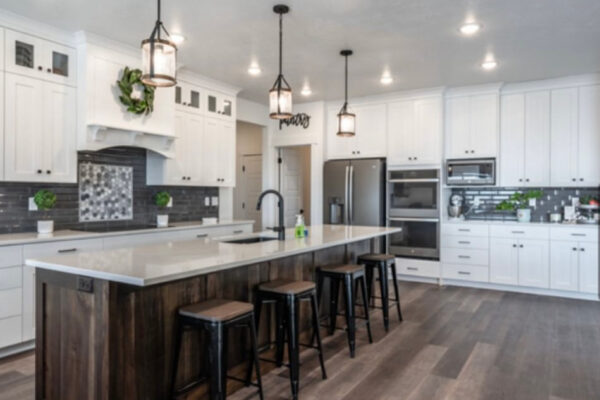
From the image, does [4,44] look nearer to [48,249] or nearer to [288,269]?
[48,249]

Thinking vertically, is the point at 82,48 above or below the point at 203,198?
above

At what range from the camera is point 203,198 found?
579 cm

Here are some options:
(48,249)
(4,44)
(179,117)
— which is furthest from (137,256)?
(179,117)

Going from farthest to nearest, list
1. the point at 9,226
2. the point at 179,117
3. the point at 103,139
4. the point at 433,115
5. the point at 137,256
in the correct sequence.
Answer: the point at 433,115
the point at 179,117
the point at 103,139
the point at 9,226
the point at 137,256

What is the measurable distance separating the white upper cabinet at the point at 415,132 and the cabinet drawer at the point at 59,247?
3.97m

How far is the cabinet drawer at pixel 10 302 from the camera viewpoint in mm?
3166

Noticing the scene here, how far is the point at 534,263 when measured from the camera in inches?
203

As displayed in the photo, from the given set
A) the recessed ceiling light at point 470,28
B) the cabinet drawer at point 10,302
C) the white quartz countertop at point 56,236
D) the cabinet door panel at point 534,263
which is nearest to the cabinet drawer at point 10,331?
the cabinet drawer at point 10,302

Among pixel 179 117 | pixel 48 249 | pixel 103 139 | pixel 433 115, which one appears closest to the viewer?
pixel 48 249

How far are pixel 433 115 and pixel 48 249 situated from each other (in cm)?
473

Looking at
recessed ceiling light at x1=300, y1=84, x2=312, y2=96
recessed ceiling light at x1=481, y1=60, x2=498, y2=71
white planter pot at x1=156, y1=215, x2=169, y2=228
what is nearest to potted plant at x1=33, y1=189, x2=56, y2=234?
white planter pot at x1=156, y1=215, x2=169, y2=228

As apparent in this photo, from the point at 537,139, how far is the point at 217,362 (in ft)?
16.1

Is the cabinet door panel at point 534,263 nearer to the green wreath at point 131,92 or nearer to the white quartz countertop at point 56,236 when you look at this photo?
the white quartz countertop at point 56,236

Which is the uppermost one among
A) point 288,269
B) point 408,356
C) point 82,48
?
Answer: point 82,48
